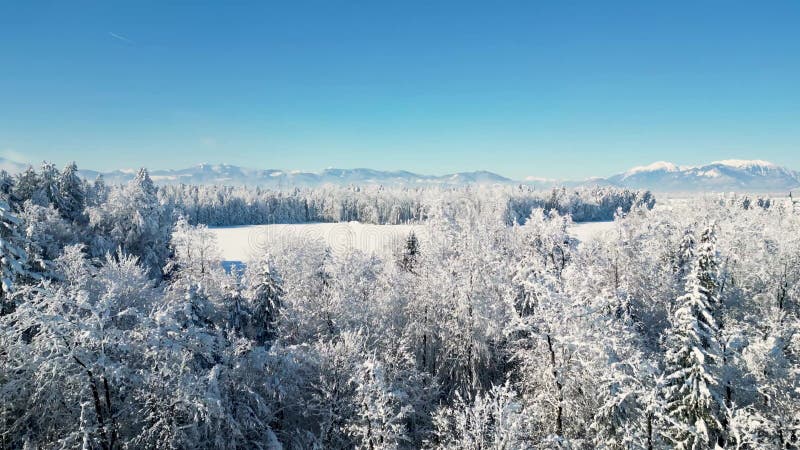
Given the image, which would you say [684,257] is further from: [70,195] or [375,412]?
[70,195]

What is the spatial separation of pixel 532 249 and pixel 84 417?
29762 millimetres

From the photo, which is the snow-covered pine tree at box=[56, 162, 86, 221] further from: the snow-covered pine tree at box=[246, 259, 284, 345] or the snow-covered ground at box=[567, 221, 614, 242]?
the snow-covered ground at box=[567, 221, 614, 242]

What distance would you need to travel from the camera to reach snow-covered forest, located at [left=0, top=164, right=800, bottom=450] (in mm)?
11898

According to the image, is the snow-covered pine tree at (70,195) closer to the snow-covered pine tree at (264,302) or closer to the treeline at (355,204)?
the snow-covered pine tree at (264,302)

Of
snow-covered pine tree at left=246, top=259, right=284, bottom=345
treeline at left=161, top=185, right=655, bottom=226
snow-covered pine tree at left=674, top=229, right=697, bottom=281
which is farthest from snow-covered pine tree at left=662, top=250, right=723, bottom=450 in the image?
treeline at left=161, top=185, right=655, bottom=226

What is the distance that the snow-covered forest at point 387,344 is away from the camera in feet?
39.0

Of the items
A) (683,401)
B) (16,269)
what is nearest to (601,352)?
(683,401)

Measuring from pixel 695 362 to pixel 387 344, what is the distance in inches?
530

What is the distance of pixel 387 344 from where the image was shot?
2191 centimetres

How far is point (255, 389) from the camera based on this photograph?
1572 cm

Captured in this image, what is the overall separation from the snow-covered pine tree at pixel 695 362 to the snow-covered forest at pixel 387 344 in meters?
0.09

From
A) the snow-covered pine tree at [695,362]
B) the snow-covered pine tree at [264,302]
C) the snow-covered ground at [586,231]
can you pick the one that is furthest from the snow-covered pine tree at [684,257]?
the snow-covered pine tree at [264,302]

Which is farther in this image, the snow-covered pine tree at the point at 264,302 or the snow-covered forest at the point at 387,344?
the snow-covered pine tree at the point at 264,302

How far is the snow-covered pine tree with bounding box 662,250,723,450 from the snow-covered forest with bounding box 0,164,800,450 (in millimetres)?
86
